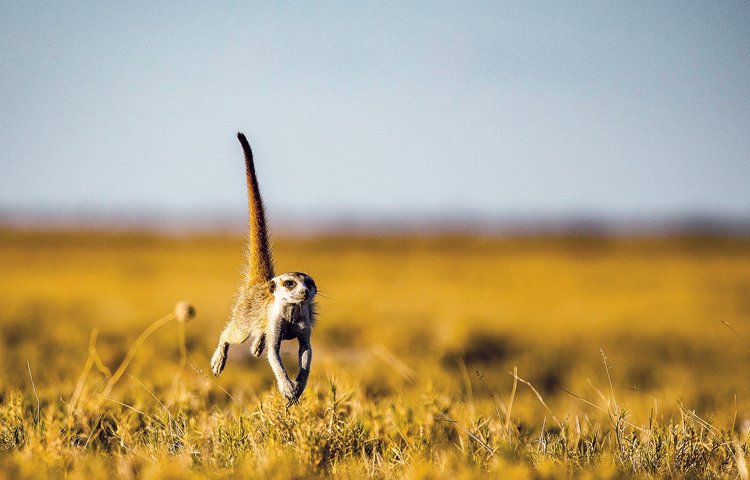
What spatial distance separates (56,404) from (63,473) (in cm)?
147

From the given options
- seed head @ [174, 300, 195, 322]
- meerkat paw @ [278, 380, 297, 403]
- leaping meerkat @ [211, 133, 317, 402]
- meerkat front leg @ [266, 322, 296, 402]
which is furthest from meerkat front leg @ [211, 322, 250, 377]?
seed head @ [174, 300, 195, 322]

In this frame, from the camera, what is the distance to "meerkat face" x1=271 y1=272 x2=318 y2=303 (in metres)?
3.00

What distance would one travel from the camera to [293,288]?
9.89ft

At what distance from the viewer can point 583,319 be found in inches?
839

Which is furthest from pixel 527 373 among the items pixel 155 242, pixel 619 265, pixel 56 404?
pixel 155 242

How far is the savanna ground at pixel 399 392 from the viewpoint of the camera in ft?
11.4

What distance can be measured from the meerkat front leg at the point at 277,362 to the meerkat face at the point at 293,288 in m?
0.14

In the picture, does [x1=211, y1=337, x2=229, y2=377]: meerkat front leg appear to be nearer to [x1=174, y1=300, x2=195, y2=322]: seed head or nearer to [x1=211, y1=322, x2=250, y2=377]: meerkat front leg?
[x1=211, y1=322, x2=250, y2=377]: meerkat front leg

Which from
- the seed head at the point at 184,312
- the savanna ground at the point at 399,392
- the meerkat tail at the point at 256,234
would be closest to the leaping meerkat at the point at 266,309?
the meerkat tail at the point at 256,234

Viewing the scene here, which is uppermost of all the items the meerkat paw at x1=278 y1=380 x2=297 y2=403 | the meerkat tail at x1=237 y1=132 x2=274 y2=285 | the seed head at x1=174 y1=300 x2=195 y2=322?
the meerkat tail at x1=237 y1=132 x2=274 y2=285

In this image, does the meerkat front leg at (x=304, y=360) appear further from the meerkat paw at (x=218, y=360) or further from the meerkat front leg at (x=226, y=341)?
the meerkat paw at (x=218, y=360)

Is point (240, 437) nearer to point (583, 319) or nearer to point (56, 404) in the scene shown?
point (56, 404)

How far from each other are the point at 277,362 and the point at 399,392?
75.3 inches

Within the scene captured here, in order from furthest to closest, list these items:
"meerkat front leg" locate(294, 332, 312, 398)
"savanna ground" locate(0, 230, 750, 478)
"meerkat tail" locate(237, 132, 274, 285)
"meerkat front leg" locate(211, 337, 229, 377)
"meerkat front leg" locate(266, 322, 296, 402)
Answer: "savanna ground" locate(0, 230, 750, 478) → "meerkat tail" locate(237, 132, 274, 285) → "meerkat front leg" locate(211, 337, 229, 377) → "meerkat front leg" locate(294, 332, 312, 398) → "meerkat front leg" locate(266, 322, 296, 402)
